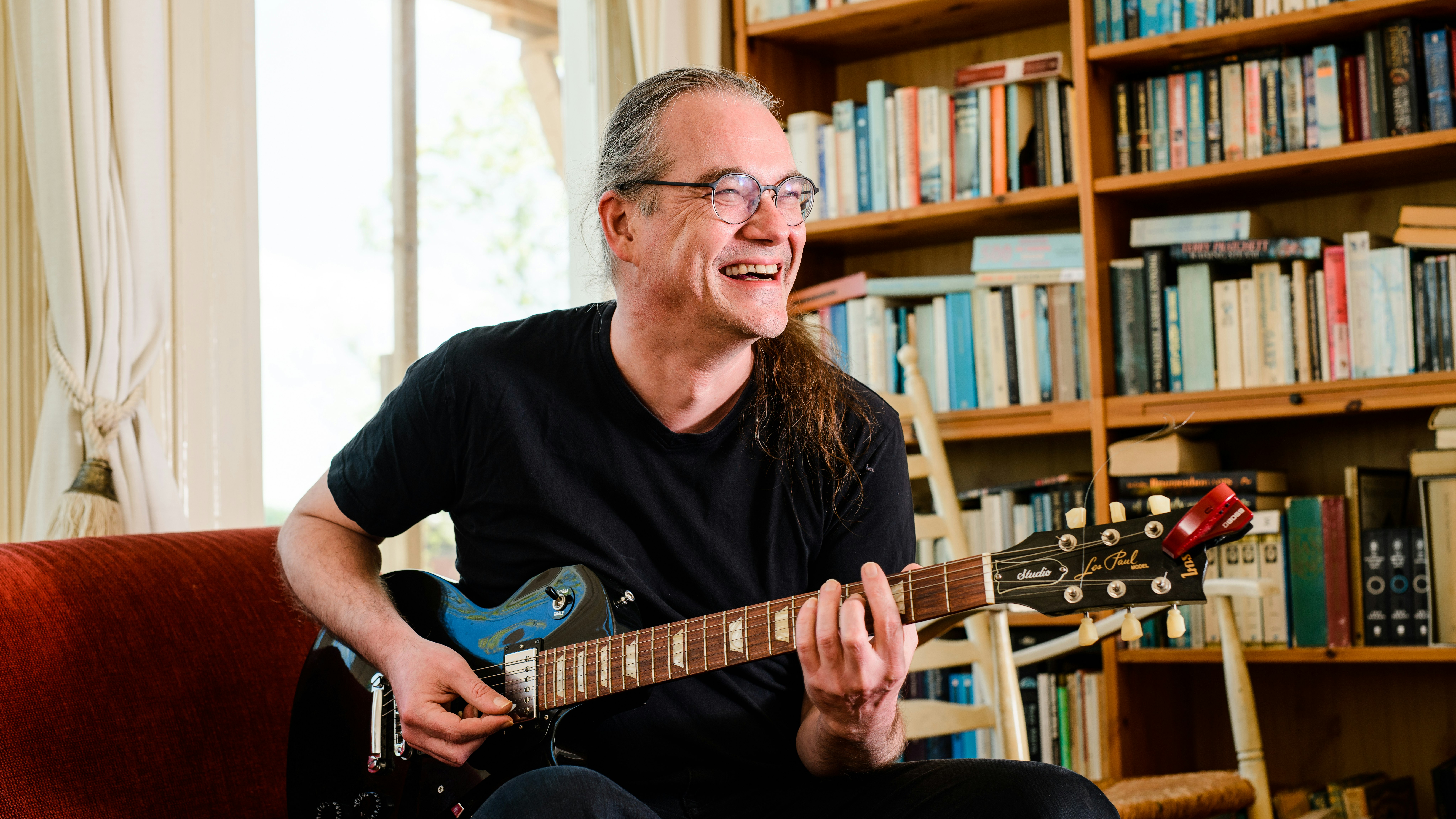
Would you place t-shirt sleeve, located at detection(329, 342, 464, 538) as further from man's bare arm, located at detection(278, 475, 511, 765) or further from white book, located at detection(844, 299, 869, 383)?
white book, located at detection(844, 299, 869, 383)

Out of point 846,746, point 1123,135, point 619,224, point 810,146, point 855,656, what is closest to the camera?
point 855,656

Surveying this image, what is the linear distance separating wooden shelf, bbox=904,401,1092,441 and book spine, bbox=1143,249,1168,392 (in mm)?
128

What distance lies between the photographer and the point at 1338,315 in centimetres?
223

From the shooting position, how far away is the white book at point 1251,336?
7.54 feet

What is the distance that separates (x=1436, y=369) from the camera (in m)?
2.16

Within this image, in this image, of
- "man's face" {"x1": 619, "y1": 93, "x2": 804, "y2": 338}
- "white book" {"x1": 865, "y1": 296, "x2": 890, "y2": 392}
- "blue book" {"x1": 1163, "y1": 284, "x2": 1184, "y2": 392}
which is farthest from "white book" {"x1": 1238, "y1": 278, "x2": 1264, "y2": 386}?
"man's face" {"x1": 619, "y1": 93, "x2": 804, "y2": 338}

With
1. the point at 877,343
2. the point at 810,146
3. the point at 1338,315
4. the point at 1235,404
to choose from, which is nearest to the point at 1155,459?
the point at 1235,404

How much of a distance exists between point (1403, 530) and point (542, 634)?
1.63 metres

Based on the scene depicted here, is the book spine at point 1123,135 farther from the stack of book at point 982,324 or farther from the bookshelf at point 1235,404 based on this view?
the stack of book at point 982,324

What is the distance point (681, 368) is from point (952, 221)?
1.51 m

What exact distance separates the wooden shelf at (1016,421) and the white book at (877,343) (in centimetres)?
14

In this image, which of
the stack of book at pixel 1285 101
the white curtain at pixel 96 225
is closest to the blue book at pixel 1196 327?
the stack of book at pixel 1285 101

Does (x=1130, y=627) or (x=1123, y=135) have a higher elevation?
(x=1123, y=135)

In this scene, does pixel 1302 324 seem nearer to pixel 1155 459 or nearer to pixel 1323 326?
pixel 1323 326
